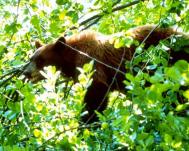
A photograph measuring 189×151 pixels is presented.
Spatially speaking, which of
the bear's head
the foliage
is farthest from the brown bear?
the foliage

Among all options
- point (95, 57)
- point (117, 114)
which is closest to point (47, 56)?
point (95, 57)

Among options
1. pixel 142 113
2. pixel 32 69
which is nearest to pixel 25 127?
pixel 142 113

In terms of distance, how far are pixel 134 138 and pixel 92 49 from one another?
4617 mm

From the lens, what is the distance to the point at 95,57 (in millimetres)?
6625

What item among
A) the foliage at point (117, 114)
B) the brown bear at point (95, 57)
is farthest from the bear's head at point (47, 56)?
the foliage at point (117, 114)

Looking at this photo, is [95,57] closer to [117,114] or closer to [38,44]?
[38,44]

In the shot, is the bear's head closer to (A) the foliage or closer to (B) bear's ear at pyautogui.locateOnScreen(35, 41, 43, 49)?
(B) bear's ear at pyautogui.locateOnScreen(35, 41, 43, 49)

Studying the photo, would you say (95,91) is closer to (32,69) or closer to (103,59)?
(103,59)

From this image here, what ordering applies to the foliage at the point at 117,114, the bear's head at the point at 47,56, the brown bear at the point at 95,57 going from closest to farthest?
the foliage at the point at 117,114
the brown bear at the point at 95,57
the bear's head at the point at 47,56

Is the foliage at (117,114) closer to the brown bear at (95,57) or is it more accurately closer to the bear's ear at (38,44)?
the brown bear at (95,57)

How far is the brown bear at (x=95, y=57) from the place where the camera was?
6332 millimetres

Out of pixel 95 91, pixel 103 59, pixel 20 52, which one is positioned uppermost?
pixel 20 52

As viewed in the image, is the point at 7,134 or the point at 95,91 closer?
the point at 7,134

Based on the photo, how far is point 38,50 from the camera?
24.4 feet
